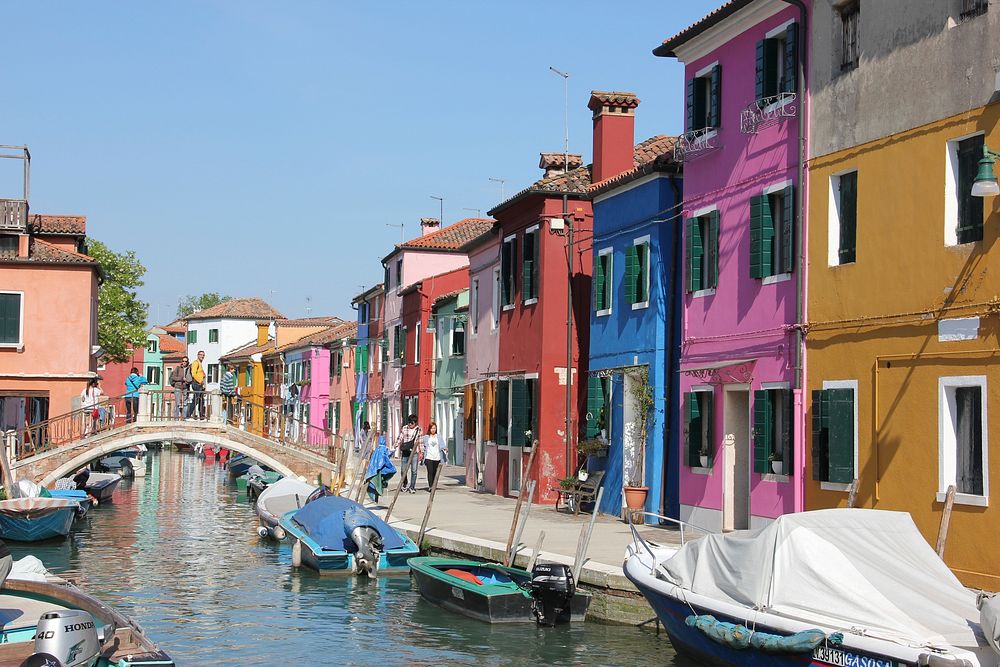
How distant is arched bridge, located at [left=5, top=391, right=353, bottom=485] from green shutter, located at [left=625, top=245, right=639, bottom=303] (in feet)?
43.9

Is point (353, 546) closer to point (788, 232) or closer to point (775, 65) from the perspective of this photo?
point (788, 232)

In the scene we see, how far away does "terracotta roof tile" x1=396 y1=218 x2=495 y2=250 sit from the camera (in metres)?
50.1

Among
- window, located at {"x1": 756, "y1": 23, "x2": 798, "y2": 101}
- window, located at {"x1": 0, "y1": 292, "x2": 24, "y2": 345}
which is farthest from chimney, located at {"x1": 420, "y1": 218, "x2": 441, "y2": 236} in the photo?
window, located at {"x1": 756, "y1": 23, "x2": 798, "y2": 101}

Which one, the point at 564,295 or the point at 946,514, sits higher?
the point at 564,295

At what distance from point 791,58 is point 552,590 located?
340 inches

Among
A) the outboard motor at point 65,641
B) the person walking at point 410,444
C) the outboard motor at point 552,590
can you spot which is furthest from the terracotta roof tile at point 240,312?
the outboard motor at point 65,641

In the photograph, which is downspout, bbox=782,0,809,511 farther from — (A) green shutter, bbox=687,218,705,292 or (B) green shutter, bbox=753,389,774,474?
(A) green shutter, bbox=687,218,705,292

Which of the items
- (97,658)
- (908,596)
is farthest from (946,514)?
(97,658)

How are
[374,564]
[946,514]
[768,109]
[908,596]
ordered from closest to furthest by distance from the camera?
[908,596]
[946,514]
[768,109]
[374,564]

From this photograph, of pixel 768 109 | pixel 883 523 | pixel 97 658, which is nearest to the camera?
pixel 97 658

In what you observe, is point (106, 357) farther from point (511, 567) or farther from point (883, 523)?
point (883, 523)

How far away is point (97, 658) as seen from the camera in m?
11.6

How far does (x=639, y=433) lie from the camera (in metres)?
25.0

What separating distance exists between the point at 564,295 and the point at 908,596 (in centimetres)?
1738
